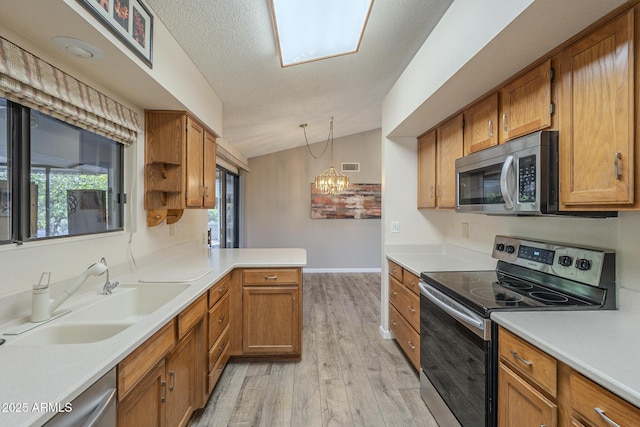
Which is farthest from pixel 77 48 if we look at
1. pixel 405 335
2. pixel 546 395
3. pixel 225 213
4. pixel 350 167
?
pixel 350 167

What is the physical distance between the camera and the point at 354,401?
1908mm

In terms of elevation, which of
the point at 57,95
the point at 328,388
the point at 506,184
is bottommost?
the point at 328,388

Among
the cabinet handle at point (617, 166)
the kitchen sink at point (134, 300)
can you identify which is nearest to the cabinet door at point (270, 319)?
the kitchen sink at point (134, 300)

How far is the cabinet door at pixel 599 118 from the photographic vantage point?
1.00 meters

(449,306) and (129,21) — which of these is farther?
(449,306)

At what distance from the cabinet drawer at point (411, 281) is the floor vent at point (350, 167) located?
3.56 m

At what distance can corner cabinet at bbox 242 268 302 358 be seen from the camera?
2.30m

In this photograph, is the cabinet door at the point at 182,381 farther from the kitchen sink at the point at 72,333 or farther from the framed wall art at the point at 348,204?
the framed wall art at the point at 348,204

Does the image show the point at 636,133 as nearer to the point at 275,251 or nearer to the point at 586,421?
the point at 586,421

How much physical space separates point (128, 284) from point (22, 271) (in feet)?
1.68

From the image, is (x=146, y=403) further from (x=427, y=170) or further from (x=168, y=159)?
(x=427, y=170)

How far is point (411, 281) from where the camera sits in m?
2.21

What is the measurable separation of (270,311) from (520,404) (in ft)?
5.61

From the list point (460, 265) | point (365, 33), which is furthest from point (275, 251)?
point (365, 33)
